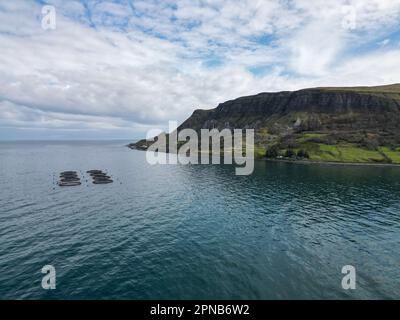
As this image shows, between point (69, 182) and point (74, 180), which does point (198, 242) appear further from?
point (74, 180)

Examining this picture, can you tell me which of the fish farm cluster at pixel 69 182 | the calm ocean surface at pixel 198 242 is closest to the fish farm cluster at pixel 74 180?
the fish farm cluster at pixel 69 182

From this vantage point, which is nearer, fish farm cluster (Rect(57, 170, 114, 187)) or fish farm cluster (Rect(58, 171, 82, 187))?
fish farm cluster (Rect(58, 171, 82, 187))

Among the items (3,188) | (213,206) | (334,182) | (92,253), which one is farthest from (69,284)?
(334,182)

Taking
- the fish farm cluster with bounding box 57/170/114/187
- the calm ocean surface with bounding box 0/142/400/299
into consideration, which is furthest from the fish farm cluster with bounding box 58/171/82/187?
the calm ocean surface with bounding box 0/142/400/299

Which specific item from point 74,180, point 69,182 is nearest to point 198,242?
point 69,182

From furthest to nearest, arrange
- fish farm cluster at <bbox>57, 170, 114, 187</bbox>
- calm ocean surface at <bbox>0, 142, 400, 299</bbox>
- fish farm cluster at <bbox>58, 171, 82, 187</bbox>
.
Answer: fish farm cluster at <bbox>57, 170, 114, 187</bbox> → fish farm cluster at <bbox>58, 171, 82, 187</bbox> → calm ocean surface at <bbox>0, 142, 400, 299</bbox>

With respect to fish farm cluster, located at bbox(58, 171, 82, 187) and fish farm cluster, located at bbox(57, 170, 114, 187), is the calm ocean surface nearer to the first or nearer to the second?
fish farm cluster, located at bbox(58, 171, 82, 187)

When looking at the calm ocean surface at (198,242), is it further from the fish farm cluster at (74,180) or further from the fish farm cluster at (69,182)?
the fish farm cluster at (74,180)

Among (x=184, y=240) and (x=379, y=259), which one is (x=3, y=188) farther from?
(x=379, y=259)

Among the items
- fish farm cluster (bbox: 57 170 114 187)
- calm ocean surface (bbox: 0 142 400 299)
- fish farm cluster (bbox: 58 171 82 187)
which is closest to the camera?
calm ocean surface (bbox: 0 142 400 299)
